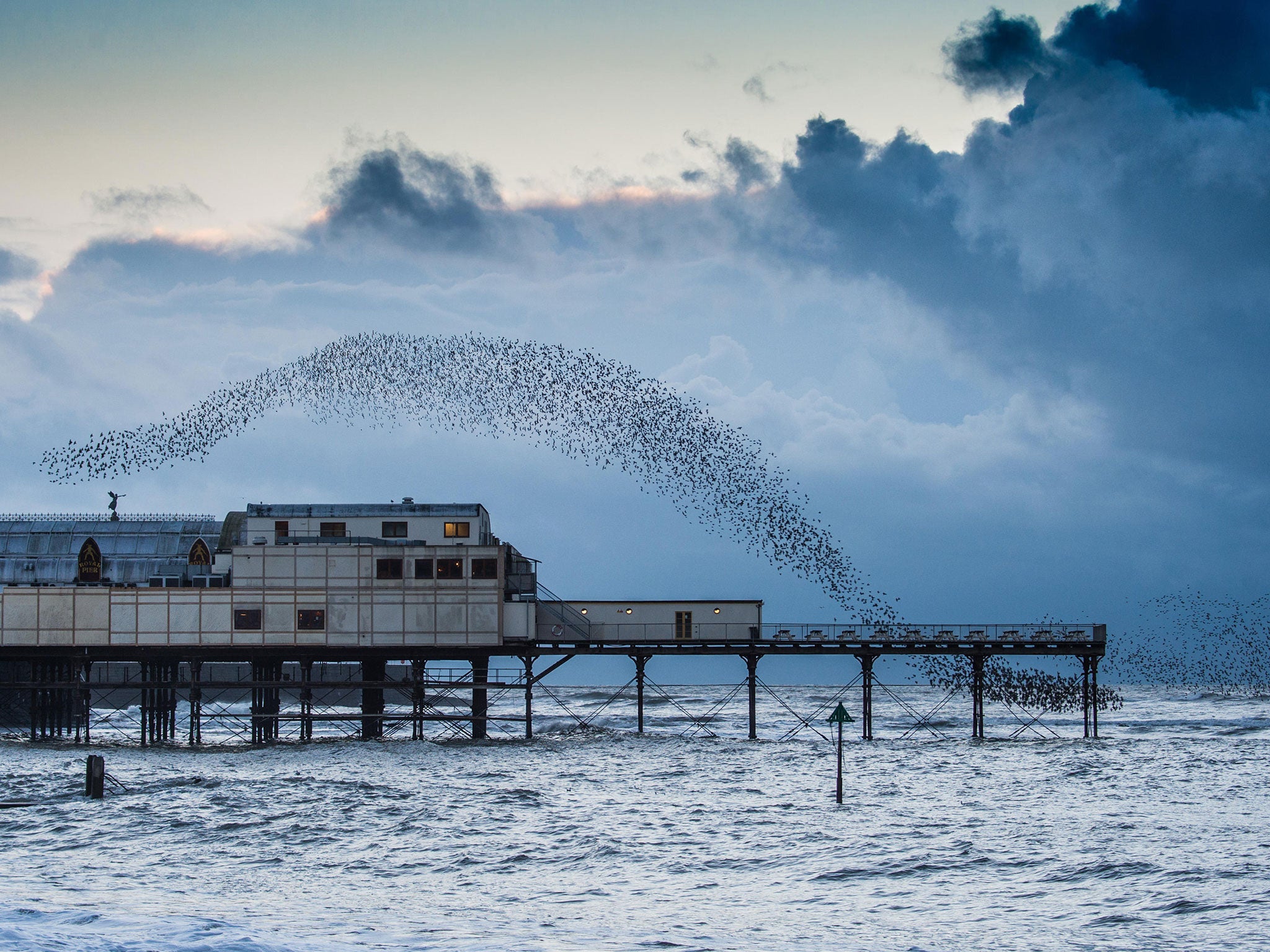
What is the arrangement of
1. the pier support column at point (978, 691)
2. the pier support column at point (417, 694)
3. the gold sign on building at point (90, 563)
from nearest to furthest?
the pier support column at point (417, 694) < the pier support column at point (978, 691) < the gold sign on building at point (90, 563)

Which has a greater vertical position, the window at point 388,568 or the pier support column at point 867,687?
the window at point 388,568

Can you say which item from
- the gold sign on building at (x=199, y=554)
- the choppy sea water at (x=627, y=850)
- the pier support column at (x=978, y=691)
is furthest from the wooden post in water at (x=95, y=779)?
the pier support column at (x=978, y=691)

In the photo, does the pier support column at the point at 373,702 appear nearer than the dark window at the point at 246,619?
No

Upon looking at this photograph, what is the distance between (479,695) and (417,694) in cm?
391

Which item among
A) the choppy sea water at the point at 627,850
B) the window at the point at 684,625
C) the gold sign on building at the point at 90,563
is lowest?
the choppy sea water at the point at 627,850

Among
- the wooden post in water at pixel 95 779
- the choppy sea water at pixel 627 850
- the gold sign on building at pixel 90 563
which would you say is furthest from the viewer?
the gold sign on building at pixel 90 563

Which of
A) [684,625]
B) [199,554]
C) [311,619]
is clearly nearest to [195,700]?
[311,619]

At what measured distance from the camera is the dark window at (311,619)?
72.8 m

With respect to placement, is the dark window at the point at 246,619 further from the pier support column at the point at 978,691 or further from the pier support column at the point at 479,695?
the pier support column at the point at 978,691

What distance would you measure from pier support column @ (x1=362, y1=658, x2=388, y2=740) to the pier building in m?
0.24

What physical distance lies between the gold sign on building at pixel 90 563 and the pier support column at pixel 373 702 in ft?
62.3

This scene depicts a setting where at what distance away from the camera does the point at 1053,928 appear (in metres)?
33.8

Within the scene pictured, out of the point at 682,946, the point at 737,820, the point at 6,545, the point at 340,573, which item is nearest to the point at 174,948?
the point at 682,946

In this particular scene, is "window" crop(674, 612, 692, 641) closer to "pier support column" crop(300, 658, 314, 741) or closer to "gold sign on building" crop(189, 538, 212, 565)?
"pier support column" crop(300, 658, 314, 741)
